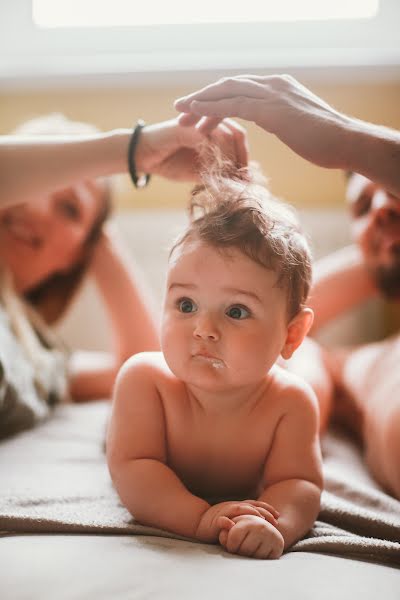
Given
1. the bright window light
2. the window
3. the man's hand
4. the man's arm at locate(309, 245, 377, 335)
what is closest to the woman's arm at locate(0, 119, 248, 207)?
the man's hand

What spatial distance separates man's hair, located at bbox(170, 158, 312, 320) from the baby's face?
15 mm

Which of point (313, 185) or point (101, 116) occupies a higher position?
point (101, 116)

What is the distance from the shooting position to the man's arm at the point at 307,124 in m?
0.72

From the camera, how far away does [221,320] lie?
707 mm

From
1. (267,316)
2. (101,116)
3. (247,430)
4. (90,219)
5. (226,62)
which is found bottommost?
(247,430)

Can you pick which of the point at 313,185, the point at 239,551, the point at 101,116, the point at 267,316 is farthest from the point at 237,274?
the point at 101,116

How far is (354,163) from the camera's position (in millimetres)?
729

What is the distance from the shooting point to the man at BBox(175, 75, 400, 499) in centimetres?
73

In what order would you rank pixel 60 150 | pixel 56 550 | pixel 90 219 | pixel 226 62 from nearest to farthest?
pixel 56 550
pixel 60 150
pixel 90 219
pixel 226 62

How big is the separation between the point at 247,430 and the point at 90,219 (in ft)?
2.65

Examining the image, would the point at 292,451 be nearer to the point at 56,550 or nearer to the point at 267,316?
the point at 267,316

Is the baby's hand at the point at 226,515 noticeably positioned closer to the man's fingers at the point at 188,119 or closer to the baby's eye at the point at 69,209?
the man's fingers at the point at 188,119

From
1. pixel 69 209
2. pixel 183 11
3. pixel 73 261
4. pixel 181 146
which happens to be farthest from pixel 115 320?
pixel 183 11

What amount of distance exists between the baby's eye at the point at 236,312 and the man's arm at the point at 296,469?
0.45 feet
